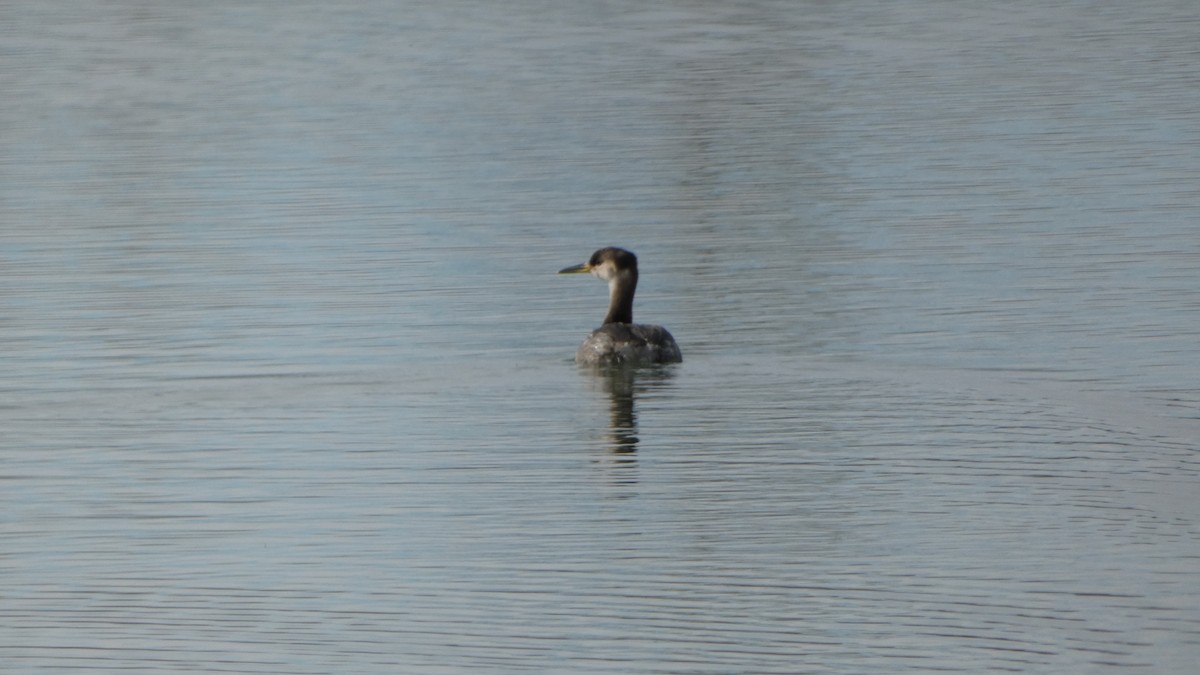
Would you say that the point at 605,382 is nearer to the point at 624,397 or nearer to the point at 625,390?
the point at 625,390

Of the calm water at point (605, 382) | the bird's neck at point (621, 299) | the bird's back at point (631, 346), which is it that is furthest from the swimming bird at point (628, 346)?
the bird's neck at point (621, 299)

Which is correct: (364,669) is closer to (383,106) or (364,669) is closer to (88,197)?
(88,197)

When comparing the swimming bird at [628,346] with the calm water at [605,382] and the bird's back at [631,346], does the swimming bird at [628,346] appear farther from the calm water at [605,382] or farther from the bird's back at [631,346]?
the calm water at [605,382]

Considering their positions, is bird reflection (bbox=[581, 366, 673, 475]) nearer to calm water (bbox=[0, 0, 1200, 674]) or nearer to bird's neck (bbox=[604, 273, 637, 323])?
calm water (bbox=[0, 0, 1200, 674])

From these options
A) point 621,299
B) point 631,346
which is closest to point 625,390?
point 631,346

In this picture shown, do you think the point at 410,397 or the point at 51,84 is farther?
the point at 51,84

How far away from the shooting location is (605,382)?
727 inches

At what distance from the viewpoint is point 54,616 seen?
40.1ft

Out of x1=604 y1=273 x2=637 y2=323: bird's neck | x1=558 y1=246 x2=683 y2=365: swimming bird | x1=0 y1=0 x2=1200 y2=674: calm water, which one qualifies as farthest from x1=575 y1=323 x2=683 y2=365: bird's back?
x1=604 y1=273 x2=637 y2=323: bird's neck

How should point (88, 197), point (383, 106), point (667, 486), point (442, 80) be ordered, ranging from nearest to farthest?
point (667, 486)
point (88, 197)
point (383, 106)
point (442, 80)

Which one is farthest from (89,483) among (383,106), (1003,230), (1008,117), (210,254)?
(383,106)

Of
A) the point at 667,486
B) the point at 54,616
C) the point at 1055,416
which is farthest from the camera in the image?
the point at 1055,416

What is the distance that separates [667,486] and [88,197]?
16207 millimetres

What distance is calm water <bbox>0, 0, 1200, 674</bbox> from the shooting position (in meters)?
12.0
